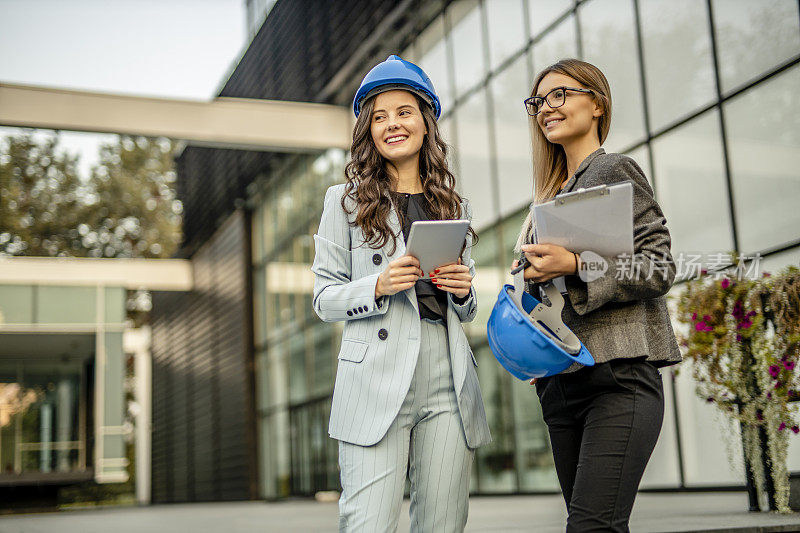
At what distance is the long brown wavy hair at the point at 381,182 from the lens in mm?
2355

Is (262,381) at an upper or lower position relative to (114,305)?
lower

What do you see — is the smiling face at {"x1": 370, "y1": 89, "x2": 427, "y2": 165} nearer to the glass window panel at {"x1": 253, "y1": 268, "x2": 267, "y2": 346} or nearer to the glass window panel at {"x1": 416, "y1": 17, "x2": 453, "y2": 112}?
the glass window panel at {"x1": 416, "y1": 17, "x2": 453, "y2": 112}

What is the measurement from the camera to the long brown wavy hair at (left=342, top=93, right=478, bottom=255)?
236cm

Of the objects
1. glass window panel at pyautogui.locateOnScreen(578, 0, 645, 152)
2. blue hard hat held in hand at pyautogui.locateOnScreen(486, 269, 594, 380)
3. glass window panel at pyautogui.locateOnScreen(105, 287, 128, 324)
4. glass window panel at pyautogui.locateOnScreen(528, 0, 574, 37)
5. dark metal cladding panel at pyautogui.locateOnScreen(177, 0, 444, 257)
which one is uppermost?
dark metal cladding panel at pyautogui.locateOnScreen(177, 0, 444, 257)

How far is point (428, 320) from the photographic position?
2.36m

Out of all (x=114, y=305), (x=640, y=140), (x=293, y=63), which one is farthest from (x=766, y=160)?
(x=114, y=305)

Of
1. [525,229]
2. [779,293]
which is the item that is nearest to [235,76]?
[779,293]

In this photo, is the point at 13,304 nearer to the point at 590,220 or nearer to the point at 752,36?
the point at 752,36

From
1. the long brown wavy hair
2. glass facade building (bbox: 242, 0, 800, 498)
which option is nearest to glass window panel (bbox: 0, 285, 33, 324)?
glass facade building (bbox: 242, 0, 800, 498)

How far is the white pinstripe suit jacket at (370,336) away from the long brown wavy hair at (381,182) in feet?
0.11

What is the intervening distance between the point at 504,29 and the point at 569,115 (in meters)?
9.41

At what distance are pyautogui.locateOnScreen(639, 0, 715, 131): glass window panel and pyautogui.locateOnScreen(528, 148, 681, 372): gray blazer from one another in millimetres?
6631

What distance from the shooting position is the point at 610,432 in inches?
79.7

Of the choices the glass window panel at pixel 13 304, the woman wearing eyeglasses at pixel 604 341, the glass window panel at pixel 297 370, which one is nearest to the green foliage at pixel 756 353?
the woman wearing eyeglasses at pixel 604 341
